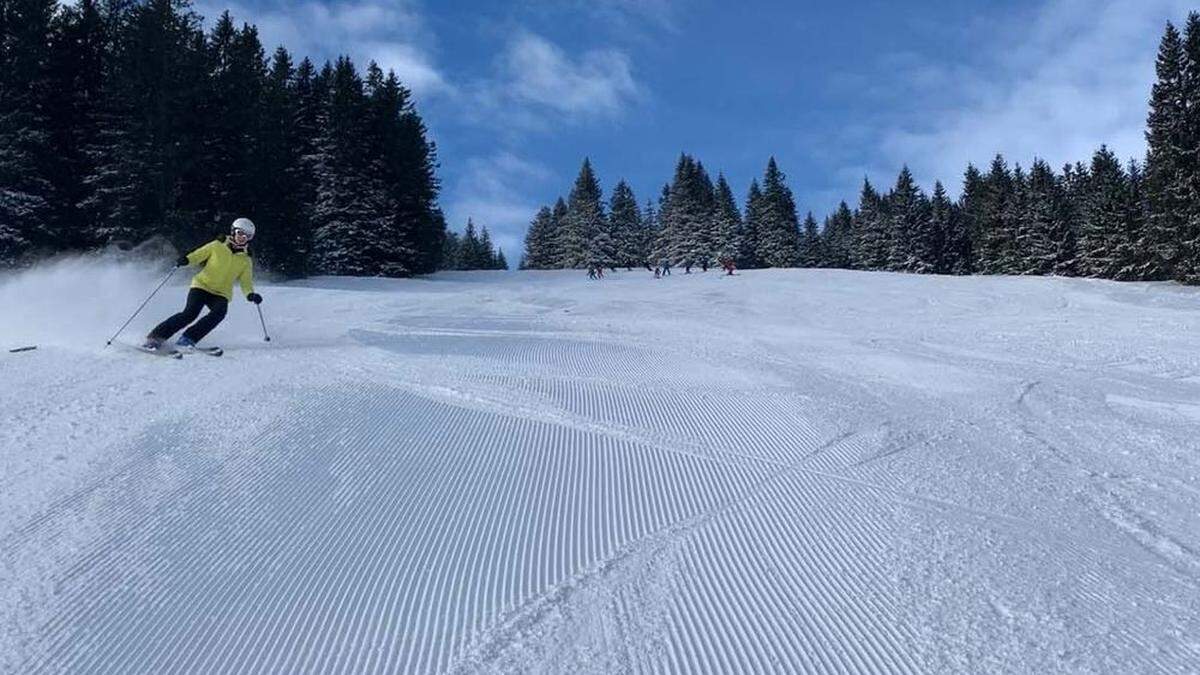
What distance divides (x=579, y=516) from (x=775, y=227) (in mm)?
77182

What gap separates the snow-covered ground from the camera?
2.65 meters

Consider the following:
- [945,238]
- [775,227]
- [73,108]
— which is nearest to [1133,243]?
[945,238]

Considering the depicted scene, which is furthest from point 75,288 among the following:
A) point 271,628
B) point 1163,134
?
point 1163,134

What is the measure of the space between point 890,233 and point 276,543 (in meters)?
78.5

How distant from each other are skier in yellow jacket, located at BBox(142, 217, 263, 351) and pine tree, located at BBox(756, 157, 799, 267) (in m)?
71.7

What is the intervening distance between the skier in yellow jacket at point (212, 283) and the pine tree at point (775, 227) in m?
71.7

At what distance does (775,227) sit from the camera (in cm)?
7738

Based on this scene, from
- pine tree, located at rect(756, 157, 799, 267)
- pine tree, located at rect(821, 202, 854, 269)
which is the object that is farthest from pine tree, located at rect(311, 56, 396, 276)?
pine tree, located at rect(821, 202, 854, 269)

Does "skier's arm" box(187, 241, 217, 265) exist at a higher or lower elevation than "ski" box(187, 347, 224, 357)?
higher

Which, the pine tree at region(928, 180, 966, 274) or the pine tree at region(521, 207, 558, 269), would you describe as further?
the pine tree at region(521, 207, 558, 269)

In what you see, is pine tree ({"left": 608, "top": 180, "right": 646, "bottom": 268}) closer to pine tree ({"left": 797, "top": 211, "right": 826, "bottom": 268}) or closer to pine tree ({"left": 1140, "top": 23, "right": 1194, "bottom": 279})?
pine tree ({"left": 797, "top": 211, "right": 826, "bottom": 268})

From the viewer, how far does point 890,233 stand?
73.9 metres

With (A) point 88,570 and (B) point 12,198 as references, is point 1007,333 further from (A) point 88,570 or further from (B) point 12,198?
(B) point 12,198

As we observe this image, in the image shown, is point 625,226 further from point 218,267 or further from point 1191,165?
point 218,267
